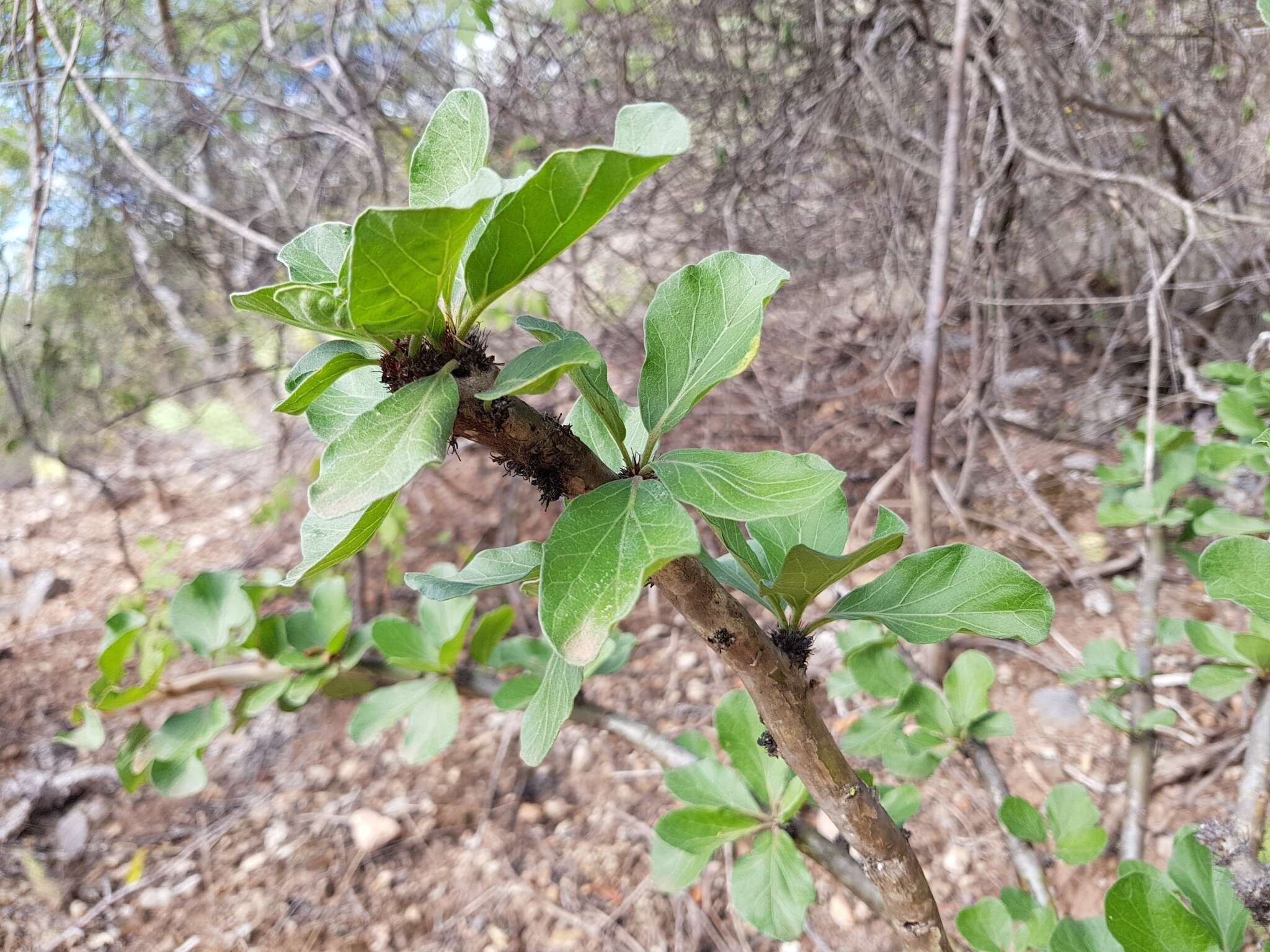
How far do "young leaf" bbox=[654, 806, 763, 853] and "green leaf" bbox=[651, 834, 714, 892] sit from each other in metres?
0.04

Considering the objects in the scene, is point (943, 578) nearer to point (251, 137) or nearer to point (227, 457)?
point (251, 137)

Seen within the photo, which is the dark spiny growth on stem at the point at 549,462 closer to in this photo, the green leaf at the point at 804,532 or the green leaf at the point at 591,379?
the green leaf at the point at 591,379

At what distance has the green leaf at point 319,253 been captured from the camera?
43 centimetres

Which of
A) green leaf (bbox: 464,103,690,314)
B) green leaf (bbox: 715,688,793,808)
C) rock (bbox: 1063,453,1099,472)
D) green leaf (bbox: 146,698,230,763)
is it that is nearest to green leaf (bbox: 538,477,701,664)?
green leaf (bbox: 464,103,690,314)

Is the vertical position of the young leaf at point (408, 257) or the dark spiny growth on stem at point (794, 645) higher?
the young leaf at point (408, 257)

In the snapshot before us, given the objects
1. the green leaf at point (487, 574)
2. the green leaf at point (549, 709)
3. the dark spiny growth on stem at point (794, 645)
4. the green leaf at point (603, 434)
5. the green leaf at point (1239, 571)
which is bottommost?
the green leaf at point (1239, 571)

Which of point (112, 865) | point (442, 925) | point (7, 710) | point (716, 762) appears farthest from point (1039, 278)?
point (7, 710)

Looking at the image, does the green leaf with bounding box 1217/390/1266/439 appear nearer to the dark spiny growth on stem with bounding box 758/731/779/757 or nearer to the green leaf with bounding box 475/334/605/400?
the dark spiny growth on stem with bounding box 758/731/779/757

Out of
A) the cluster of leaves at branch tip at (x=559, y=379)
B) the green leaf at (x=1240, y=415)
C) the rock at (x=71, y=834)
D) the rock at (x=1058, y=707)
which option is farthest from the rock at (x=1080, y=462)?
the rock at (x=71, y=834)

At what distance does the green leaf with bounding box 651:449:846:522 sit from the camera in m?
0.35

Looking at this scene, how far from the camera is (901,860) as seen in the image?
1.69 feet

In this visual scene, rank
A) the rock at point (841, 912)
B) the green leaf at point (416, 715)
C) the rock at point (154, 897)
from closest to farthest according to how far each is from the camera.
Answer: the green leaf at point (416, 715) → the rock at point (841, 912) → the rock at point (154, 897)

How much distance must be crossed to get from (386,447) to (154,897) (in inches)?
48.4

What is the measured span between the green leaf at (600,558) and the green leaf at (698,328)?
71 mm
